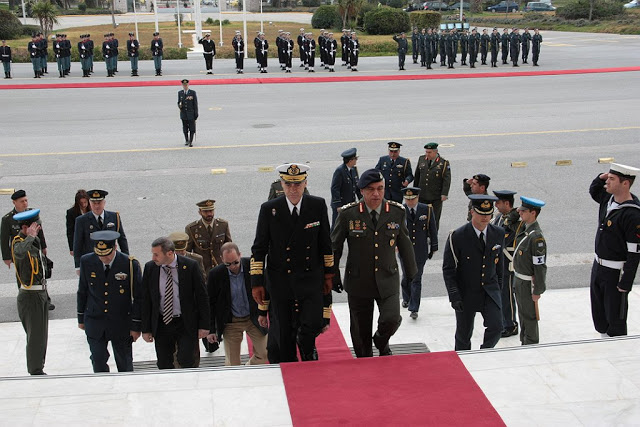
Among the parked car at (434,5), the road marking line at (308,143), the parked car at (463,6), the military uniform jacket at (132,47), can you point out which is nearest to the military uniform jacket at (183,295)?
the road marking line at (308,143)

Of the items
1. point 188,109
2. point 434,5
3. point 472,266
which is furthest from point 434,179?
point 434,5

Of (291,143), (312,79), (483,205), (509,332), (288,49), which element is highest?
(288,49)

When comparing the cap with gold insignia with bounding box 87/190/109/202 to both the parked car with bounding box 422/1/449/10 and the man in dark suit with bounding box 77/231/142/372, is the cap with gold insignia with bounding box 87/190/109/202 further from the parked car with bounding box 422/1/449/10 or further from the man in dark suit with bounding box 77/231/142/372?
the parked car with bounding box 422/1/449/10

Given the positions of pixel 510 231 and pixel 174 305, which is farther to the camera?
pixel 510 231

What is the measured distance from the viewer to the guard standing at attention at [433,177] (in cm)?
1149

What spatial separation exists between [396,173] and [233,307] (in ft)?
17.0

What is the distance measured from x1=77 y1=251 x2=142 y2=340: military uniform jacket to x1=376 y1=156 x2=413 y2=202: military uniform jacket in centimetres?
558

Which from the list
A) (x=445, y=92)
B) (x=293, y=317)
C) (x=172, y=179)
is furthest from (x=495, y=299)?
(x=445, y=92)

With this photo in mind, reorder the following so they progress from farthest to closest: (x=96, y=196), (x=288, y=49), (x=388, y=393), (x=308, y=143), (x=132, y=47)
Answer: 1. (x=288, y=49)
2. (x=132, y=47)
3. (x=308, y=143)
4. (x=96, y=196)
5. (x=388, y=393)

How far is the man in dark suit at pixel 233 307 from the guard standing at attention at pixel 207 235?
1.51 m

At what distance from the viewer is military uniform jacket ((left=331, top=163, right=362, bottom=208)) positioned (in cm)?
1132

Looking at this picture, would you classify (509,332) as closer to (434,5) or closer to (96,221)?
(96,221)

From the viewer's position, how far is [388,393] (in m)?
5.28

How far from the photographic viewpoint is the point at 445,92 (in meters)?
27.0
